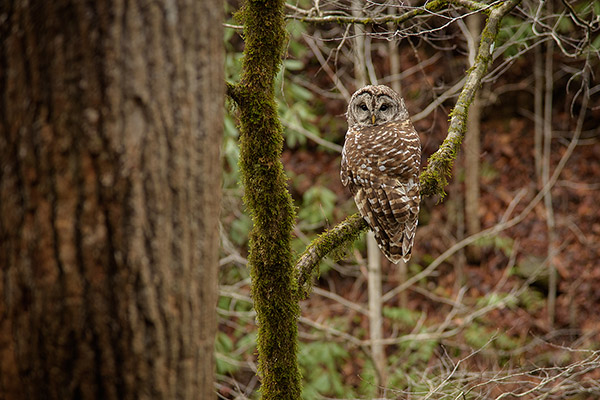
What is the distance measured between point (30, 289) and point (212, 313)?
2.08 feet

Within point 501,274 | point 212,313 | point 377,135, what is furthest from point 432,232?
point 212,313

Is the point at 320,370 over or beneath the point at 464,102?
beneath

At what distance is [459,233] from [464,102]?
618cm

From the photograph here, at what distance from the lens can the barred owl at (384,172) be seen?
464cm

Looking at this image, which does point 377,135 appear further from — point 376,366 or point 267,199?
point 376,366

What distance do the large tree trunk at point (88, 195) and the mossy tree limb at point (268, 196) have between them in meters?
1.10

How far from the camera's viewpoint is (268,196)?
3184 millimetres

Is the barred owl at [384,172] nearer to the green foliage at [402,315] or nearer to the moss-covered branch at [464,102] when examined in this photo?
the moss-covered branch at [464,102]

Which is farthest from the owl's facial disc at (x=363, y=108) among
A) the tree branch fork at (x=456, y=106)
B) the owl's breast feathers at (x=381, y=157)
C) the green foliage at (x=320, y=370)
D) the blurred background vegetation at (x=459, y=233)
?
the green foliage at (x=320, y=370)

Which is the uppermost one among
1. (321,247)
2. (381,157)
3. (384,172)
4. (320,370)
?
(381,157)

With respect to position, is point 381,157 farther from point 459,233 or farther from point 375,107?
point 459,233

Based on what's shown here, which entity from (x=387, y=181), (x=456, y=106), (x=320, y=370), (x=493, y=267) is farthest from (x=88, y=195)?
(x=493, y=267)

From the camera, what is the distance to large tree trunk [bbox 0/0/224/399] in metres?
1.93

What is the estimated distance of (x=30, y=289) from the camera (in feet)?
6.37
